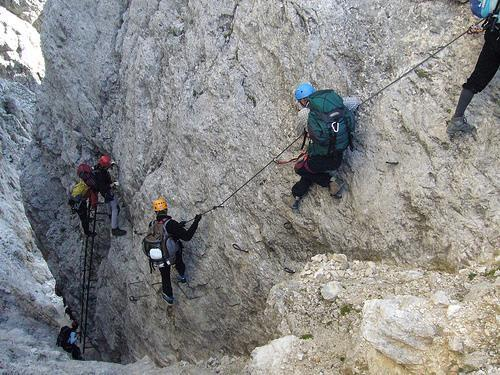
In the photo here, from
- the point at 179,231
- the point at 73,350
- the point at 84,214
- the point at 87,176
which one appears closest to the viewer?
the point at 179,231

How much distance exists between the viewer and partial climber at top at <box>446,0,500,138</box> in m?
6.25

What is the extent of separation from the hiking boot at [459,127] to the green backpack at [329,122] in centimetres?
155

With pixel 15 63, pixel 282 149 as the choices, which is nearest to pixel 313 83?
pixel 282 149

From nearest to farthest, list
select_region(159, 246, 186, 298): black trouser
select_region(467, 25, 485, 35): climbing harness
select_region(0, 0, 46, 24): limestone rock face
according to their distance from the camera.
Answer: select_region(467, 25, 485, 35): climbing harness → select_region(159, 246, 186, 298): black trouser → select_region(0, 0, 46, 24): limestone rock face

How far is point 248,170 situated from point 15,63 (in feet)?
103

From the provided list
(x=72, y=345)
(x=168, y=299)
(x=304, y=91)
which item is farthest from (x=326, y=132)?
(x=72, y=345)

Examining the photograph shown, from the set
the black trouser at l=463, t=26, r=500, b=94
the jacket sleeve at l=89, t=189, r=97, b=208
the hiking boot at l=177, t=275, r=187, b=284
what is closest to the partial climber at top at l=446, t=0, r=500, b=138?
the black trouser at l=463, t=26, r=500, b=94

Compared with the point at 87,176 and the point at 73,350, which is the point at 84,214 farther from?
the point at 73,350

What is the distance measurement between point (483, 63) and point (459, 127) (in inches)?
37.2

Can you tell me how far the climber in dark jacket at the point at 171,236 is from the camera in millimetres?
10852

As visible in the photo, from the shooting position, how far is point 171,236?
11.0 metres

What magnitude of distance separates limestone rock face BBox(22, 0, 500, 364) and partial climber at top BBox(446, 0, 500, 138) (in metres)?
0.34

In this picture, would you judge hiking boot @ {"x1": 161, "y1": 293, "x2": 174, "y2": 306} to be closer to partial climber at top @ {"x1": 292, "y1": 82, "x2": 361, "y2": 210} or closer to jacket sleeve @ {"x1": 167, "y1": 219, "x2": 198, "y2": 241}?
jacket sleeve @ {"x1": 167, "y1": 219, "x2": 198, "y2": 241}

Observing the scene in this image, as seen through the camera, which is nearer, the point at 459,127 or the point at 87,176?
the point at 459,127
